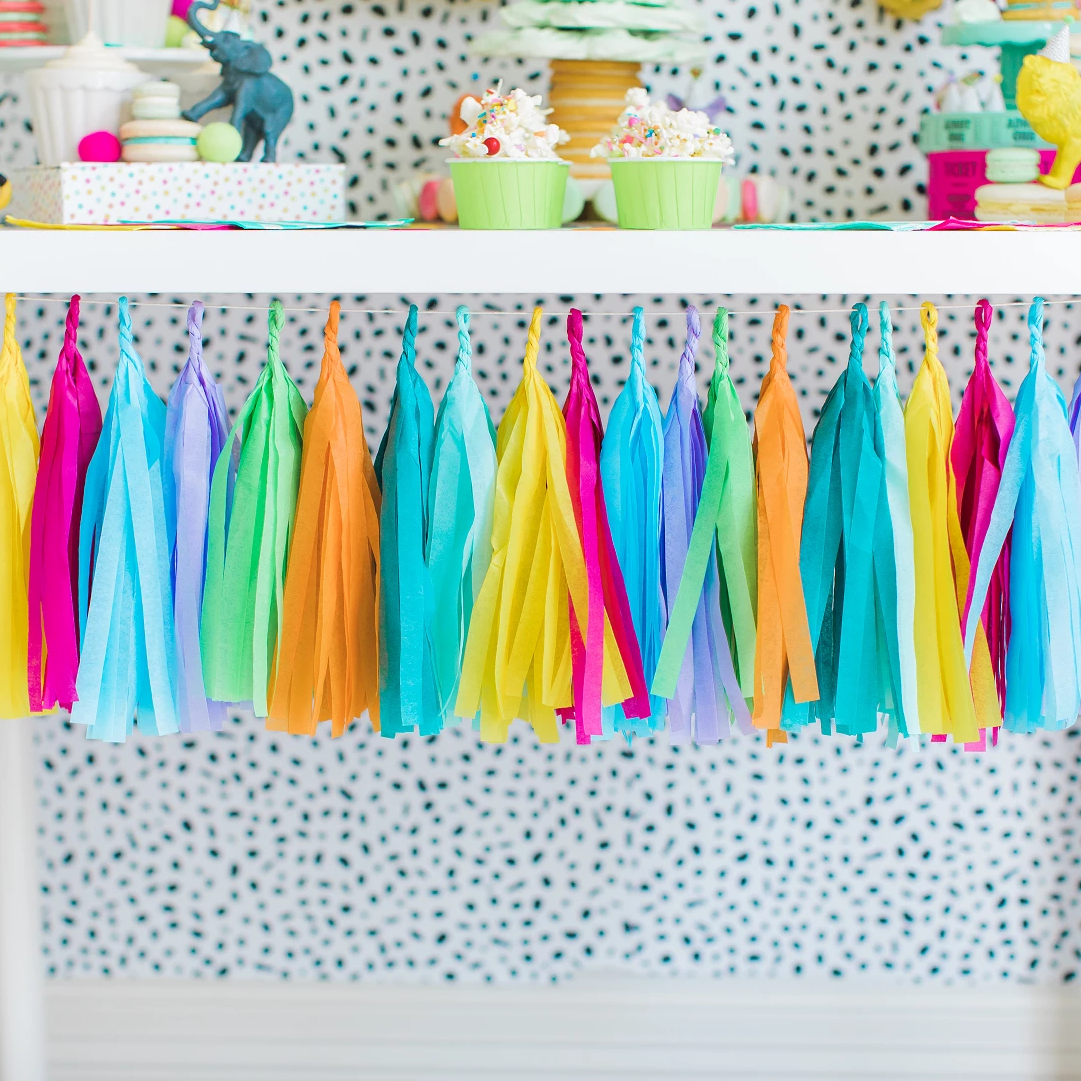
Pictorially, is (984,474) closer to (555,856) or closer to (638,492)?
(638,492)

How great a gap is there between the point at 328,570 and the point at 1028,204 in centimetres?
81

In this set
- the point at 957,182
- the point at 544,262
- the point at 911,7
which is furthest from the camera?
the point at 911,7

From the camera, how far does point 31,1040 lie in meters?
1.61

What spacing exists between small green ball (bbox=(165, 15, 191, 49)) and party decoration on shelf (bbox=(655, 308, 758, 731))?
0.76 m

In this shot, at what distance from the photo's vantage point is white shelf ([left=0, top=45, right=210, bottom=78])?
1331 mm

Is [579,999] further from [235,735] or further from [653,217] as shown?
[653,217]

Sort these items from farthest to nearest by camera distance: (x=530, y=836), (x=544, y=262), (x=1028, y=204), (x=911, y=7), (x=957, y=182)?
1. (x=530, y=836)
2. (x=911, y=7)
3. (x=957, y=182)
4. (x=1028, y=204)
5. (x=544, y=262)

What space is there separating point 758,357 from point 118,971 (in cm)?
132

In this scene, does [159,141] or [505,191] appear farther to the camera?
[159,141]

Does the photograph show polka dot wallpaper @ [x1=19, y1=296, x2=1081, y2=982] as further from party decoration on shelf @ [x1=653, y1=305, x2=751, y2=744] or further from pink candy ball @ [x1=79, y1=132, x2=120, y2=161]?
party decoration on shelf @ [x1=653, y1=305, x2=751, y2=744]

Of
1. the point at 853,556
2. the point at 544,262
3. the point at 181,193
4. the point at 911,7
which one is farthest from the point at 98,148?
the point at 911,7

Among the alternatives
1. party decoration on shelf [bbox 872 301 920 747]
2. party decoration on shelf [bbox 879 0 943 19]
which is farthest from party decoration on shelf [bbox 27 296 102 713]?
party decoration on shelf [bbox 879 0 943 19]

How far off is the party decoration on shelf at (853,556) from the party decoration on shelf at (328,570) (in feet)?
1.41

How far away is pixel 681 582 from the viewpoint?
1.12m
